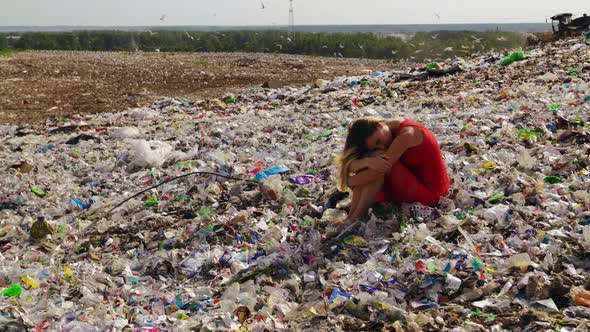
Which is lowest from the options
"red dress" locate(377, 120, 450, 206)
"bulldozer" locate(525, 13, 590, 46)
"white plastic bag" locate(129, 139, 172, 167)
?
"white plastic bag" locate(129, 139, 172, 167)

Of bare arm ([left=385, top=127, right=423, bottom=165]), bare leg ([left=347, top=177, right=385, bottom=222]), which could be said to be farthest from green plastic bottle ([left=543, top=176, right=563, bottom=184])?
bare leg ([left=347, top=177, right=385, bottom=222])

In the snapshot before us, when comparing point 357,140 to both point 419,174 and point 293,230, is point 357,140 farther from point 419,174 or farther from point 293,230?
point 293,230

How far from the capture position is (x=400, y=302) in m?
2.59

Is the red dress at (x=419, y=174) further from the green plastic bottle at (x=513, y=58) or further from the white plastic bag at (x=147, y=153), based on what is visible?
the green plastic bottle at (x=513, y=58)

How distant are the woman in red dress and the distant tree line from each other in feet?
52.4

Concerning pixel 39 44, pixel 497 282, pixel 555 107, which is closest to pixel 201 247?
pixel 497 282

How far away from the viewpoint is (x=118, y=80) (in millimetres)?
12938

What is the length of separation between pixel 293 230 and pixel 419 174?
92cm

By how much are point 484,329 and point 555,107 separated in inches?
150

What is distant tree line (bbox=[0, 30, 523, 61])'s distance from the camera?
2108 centimetres

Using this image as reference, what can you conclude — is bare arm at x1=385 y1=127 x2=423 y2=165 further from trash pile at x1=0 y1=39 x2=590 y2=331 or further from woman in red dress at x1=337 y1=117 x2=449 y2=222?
trash pile at x1=0 y1=39 x2=590 y2=331

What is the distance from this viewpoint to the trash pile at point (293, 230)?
2568 mm

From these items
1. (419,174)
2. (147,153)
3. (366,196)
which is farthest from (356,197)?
(147,153)

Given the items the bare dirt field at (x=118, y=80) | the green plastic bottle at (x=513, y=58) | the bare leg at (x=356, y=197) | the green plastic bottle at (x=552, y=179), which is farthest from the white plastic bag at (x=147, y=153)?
the green plastic bottle at (x=513, y=58)
